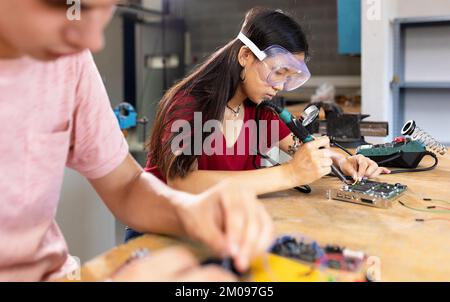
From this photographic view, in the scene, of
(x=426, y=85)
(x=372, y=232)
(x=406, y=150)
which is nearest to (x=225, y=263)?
(x=372, y=232)

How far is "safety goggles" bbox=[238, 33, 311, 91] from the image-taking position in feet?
4.44

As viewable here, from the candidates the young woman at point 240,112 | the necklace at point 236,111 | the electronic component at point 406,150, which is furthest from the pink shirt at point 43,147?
the electronic component at point 406,150

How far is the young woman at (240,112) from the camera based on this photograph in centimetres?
128

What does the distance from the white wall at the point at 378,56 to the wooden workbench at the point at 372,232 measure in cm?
181

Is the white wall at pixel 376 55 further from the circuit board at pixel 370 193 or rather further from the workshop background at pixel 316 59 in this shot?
the circuit board at pixel 370 193

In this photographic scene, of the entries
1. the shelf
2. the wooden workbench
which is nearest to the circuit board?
the wooden workbench

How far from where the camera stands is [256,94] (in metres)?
1.50

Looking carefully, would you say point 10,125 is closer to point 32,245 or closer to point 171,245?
point 32,245

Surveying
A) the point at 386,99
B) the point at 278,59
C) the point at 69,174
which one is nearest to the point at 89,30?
the point at 278,59

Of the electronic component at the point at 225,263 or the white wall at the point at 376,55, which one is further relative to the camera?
the white wall at the point at 376,55

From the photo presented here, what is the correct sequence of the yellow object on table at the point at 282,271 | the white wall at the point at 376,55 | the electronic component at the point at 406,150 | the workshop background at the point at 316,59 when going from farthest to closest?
the white wall at the point at 376,55 → the workshop background at the point at 316,59 → the electronic component at the point at 406,150 → the yellow object on table at the point at 282,271

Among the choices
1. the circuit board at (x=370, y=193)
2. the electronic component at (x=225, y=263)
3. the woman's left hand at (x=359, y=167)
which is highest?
the woman's left hand at (x=359, y=167)

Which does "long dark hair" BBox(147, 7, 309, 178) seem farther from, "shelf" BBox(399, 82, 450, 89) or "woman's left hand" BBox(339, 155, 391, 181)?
"shelf" BBox(399, 82, 450, 89)

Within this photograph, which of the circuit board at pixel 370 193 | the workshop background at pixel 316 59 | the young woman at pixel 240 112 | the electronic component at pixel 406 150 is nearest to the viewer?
the circuit board at pixel 370 193
